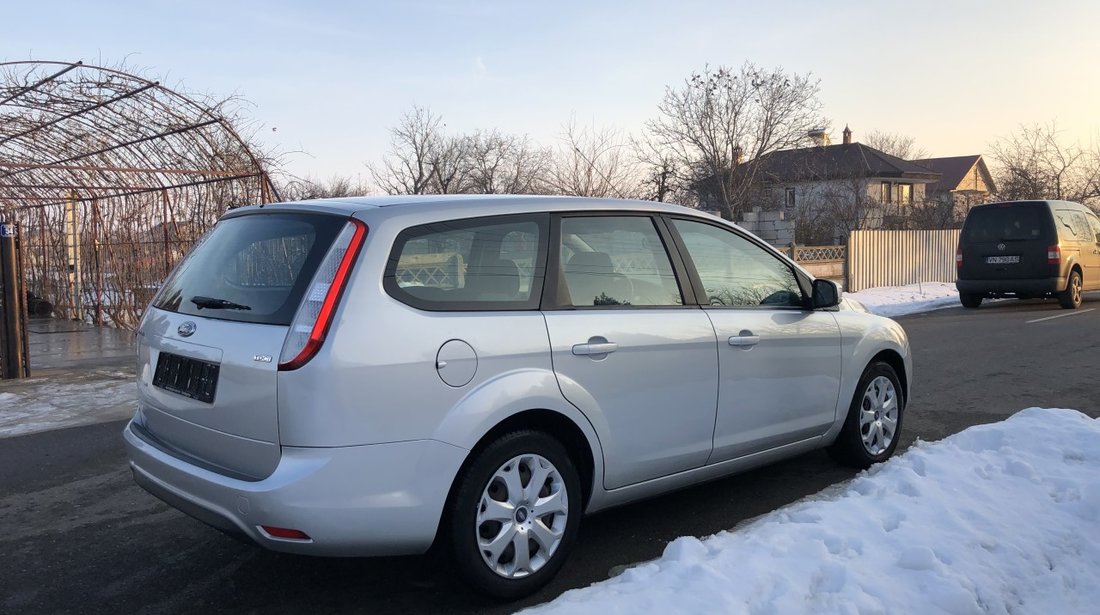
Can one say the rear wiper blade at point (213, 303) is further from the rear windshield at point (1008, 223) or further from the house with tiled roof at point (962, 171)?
the house with tiled roof at point (962, 171)

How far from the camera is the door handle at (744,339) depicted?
Result: 4332mm

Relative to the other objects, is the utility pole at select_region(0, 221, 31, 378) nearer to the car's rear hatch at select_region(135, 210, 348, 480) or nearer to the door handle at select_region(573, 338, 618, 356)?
the car's rear hatch at select_region(135, 210, 348, 480)

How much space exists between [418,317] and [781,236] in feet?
64.3

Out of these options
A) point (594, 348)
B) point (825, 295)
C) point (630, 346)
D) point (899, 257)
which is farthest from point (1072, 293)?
point (594, 348)

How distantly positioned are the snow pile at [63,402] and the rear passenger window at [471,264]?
520 centimetres

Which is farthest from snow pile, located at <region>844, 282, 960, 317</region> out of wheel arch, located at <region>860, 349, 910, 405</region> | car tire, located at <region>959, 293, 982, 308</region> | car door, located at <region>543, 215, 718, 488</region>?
car door, located at <region>543, 215, 718, 488</region>

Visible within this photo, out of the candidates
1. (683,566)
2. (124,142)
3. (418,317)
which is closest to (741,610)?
(683,566)

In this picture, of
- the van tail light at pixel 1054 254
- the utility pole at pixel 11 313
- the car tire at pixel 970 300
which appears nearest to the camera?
the utility pole at pixel 11 313

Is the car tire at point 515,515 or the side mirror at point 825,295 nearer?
the car tire at point 515,515

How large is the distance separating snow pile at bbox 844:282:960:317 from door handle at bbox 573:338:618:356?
13600mm

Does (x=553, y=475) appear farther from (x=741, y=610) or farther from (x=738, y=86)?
(x=738, y=86)

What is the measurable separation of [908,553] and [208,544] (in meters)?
3.25

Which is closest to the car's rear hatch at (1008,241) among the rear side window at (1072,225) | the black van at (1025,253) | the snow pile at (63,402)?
the black van at (1025,253)

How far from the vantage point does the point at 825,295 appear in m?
4.86
